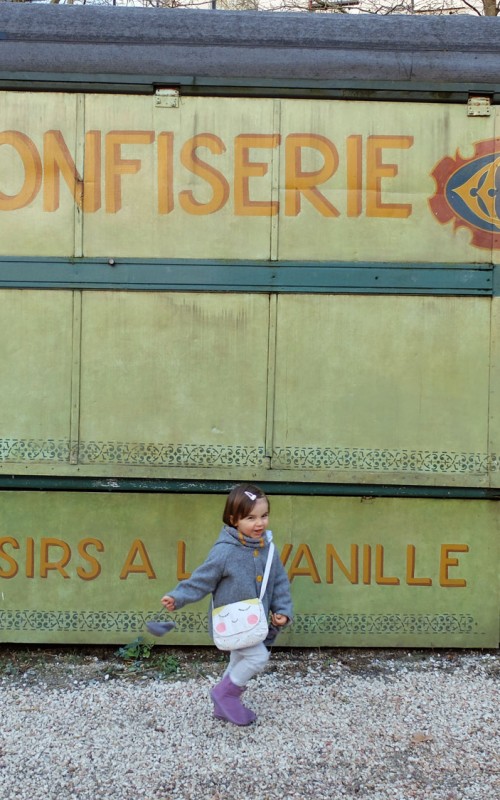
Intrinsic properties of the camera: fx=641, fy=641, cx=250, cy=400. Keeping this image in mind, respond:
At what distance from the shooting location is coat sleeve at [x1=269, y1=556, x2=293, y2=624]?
2.65 m

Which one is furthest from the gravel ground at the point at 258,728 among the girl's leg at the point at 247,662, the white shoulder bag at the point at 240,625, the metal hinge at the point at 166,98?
the metal hinge at the point at 166,98

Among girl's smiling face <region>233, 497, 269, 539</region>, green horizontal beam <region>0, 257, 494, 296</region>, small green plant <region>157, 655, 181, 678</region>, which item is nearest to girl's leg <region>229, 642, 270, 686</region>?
girl's smiling face <region>233, 497, 269, 539</region>

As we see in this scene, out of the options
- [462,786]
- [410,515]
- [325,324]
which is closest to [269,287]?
[325,324]

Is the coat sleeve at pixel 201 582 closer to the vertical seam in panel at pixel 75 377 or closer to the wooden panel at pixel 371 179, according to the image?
the vertical seam in panel at pixel 75 377

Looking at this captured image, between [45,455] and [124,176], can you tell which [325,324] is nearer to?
[124,176]

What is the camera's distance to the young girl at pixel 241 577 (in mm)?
2551

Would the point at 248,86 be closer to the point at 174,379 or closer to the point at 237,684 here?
the point at 174,379

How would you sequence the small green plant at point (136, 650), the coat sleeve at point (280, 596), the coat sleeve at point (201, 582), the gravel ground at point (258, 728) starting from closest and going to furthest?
1. the gravel ground at point (258, 728)
2. the coat sleeve at point (201, 582)
3. the coat sleeve at point (280, 596)
4. the small green plant at point (136, 650)

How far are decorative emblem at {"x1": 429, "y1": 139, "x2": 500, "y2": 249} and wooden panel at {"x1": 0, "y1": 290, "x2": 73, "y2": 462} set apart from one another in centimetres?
200

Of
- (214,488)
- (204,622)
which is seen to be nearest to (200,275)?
(214,488)

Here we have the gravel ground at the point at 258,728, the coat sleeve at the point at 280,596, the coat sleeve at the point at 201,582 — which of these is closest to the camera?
the gravel ground at the point at 258,728

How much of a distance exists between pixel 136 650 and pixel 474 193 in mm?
2978

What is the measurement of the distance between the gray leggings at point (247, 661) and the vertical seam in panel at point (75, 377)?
1300 mm

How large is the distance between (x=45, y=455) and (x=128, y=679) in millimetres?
1199
